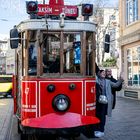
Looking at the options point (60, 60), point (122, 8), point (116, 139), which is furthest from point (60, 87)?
point (122, 8)

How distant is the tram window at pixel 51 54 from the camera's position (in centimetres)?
983

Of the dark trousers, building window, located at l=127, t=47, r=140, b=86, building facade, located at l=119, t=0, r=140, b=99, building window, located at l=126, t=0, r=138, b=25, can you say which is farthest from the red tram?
building window, located at l=126, t=0, r=138, b=25

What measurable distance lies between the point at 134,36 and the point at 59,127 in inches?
852

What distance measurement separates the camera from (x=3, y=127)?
15.2 meters

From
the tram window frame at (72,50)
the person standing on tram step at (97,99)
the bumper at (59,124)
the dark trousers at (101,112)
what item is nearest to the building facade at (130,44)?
the person standing on tram step at (97,99)

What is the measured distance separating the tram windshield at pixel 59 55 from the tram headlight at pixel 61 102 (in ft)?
→ 1.69

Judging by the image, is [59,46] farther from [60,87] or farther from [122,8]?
[122,8]

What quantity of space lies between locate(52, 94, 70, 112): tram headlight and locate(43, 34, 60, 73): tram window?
1.84ft

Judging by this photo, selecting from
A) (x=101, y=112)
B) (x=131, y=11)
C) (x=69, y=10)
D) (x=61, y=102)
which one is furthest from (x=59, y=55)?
(x=131, y=11)

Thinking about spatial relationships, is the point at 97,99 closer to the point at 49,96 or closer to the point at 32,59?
the point at 49,96

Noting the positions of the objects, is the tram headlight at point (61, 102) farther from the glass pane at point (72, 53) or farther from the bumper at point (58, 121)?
the glass pane at point (72, 53)

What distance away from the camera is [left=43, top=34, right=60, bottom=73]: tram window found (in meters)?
9.83

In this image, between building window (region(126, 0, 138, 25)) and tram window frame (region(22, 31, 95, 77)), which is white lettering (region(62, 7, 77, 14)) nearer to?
tram window frame (region(22, 31, 95, 77))

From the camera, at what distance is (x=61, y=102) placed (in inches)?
382
